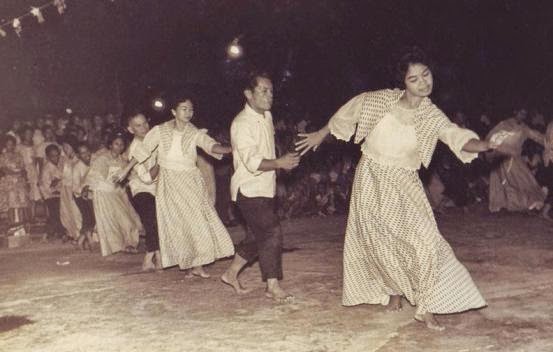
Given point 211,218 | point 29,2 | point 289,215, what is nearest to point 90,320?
point 211,218

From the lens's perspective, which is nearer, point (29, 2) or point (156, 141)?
point (156, 141)

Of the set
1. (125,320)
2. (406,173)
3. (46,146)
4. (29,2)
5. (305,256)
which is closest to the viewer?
(406,173)

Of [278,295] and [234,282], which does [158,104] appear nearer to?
[234,282]

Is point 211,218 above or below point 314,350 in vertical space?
above

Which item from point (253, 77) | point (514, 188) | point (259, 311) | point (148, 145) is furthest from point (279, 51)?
point (259, 311)

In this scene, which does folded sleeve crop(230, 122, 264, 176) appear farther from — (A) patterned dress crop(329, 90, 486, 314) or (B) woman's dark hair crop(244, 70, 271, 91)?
(A) patterned dress crop(329, 90, 486, 314)

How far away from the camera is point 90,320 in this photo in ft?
16.6

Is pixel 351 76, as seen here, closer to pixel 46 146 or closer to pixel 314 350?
pixel 46 146

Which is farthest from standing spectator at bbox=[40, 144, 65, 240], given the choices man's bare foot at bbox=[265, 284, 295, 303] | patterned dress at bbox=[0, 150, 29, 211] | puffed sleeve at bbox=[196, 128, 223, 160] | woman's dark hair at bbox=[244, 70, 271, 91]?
woman's dark hair at bbox=[244, 70, 271, 91]

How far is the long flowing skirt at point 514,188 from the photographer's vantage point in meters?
10.4

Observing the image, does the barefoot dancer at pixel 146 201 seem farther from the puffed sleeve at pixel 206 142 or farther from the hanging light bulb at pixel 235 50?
the hanging light bulb at pixel 235 50

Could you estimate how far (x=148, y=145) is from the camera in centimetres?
658

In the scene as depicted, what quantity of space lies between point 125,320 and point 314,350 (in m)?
1.70

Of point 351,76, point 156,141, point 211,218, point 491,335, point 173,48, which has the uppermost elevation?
point 173,48
